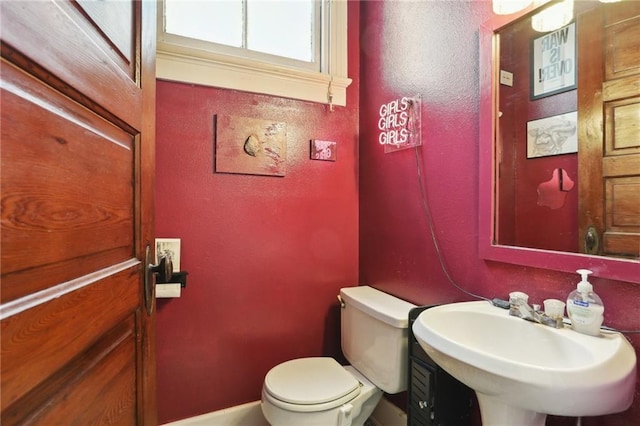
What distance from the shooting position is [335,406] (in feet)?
4.16

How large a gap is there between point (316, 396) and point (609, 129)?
129 cm

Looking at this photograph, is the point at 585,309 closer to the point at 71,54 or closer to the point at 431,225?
the point at 431,225

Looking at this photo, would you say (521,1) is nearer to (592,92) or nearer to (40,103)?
(592,92)

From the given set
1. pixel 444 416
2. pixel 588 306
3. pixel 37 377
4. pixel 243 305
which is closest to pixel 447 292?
pixel 444 416

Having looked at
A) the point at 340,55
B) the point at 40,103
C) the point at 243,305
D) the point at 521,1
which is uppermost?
the point at 340,55

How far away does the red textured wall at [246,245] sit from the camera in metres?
1.54

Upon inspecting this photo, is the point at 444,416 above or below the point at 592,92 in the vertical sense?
below

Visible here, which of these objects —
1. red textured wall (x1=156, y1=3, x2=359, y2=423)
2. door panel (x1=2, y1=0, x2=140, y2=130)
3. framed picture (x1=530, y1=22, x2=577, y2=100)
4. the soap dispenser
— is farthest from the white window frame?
the soap dispenser

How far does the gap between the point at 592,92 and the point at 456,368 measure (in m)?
0.89

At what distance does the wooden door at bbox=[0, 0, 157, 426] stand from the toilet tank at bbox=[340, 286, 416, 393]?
880 mm

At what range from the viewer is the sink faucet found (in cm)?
91

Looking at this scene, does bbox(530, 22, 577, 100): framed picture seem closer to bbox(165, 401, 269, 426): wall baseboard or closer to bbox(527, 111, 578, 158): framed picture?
bbox(527, 111, 578, 158): framed picture

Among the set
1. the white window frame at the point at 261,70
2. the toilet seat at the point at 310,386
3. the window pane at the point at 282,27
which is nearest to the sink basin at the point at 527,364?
the toilet seat at the point at 310,386

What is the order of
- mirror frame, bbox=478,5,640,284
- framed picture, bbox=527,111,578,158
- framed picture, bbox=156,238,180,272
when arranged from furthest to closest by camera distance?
framed picture, bbox=156,238,180,272 < mirror frame, bbox=478,5,640,284 < framed picture, bbox=527,111,578,158
